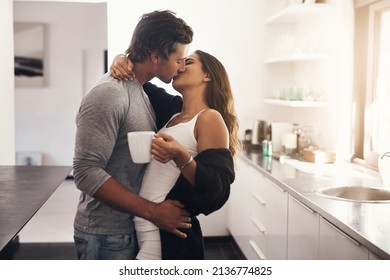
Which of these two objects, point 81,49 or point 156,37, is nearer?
point 156,37

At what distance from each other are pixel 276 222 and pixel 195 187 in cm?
80

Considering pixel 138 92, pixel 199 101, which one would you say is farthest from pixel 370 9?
pixel 138 92

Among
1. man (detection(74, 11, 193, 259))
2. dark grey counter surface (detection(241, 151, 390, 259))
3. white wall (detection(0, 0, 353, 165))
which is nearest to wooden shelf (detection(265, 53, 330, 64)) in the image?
white wall (detection(0, 0, 353, 165))

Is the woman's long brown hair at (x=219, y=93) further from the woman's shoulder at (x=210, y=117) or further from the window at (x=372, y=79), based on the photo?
the window at (x=372, y=79)

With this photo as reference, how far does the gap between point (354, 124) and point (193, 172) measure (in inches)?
41.4

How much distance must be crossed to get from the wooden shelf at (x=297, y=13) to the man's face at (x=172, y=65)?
19.2 inches

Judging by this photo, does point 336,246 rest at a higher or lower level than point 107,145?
lower

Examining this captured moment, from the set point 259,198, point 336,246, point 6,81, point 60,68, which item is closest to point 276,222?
point 259,198

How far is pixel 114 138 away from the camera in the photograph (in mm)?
1106

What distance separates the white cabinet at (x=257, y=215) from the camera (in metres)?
1.83

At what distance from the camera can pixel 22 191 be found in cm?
143

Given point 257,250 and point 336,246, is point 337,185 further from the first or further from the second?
point 257,250

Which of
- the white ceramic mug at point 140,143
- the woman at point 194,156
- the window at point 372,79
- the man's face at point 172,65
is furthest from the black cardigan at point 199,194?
the window at point 372,79

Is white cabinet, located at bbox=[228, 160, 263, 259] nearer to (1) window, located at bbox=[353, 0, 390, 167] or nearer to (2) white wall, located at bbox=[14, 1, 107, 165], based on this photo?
(1) window, located at bbox=[353, 0, 390, 167]
